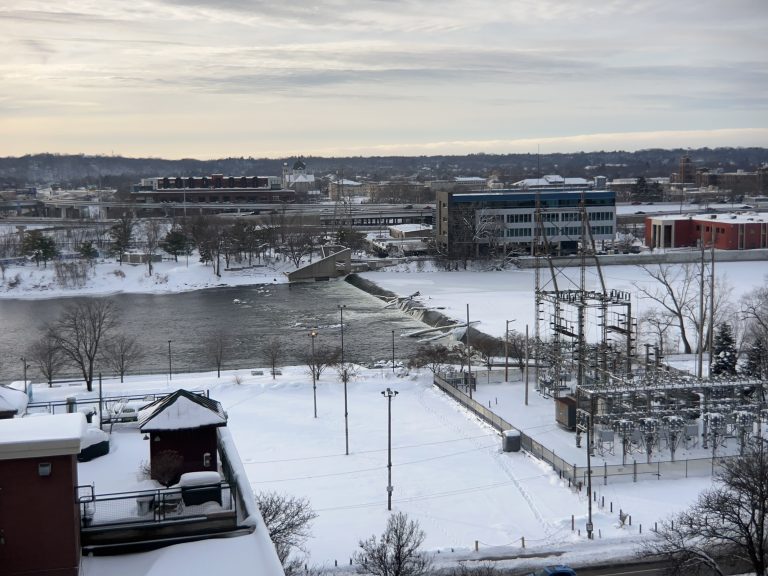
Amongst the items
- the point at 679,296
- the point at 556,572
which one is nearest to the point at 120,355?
the point at 556,572

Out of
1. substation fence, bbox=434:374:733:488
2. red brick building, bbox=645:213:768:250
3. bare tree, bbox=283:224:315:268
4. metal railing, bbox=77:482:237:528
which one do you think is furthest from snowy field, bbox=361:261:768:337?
metal railing, bbox=77:482:237:528

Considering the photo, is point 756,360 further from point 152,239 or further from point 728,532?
point 152,239

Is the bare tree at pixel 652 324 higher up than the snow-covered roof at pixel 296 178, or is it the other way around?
the snow-covered roof at pixel 296 178

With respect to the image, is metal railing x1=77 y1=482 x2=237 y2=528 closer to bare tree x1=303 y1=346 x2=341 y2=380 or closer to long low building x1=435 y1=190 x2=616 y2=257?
bare tree x1=303 y1=346 x2=341 y2=380

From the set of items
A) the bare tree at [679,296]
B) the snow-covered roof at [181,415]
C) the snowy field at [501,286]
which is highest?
the snow-covered roof at [181,415]

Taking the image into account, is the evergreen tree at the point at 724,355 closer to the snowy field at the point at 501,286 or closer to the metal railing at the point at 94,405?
the snowy field at the point at 501,286

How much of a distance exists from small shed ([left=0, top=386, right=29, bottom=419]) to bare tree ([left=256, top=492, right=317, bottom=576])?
9.54 ft

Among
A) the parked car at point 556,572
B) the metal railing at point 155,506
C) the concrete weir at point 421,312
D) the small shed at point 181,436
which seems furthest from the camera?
the concrete weir at point 421,312

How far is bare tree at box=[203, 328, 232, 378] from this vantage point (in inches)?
978

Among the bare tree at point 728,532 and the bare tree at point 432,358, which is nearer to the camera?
the bare tree at point 728,532

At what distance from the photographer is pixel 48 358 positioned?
76.6 ft

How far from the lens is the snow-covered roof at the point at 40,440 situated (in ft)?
17.3

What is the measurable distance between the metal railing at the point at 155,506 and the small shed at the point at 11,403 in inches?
94.6

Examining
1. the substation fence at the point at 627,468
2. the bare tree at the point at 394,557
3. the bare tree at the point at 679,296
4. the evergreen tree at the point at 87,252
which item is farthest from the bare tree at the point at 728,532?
the evergreen tree at the point at 87,252
